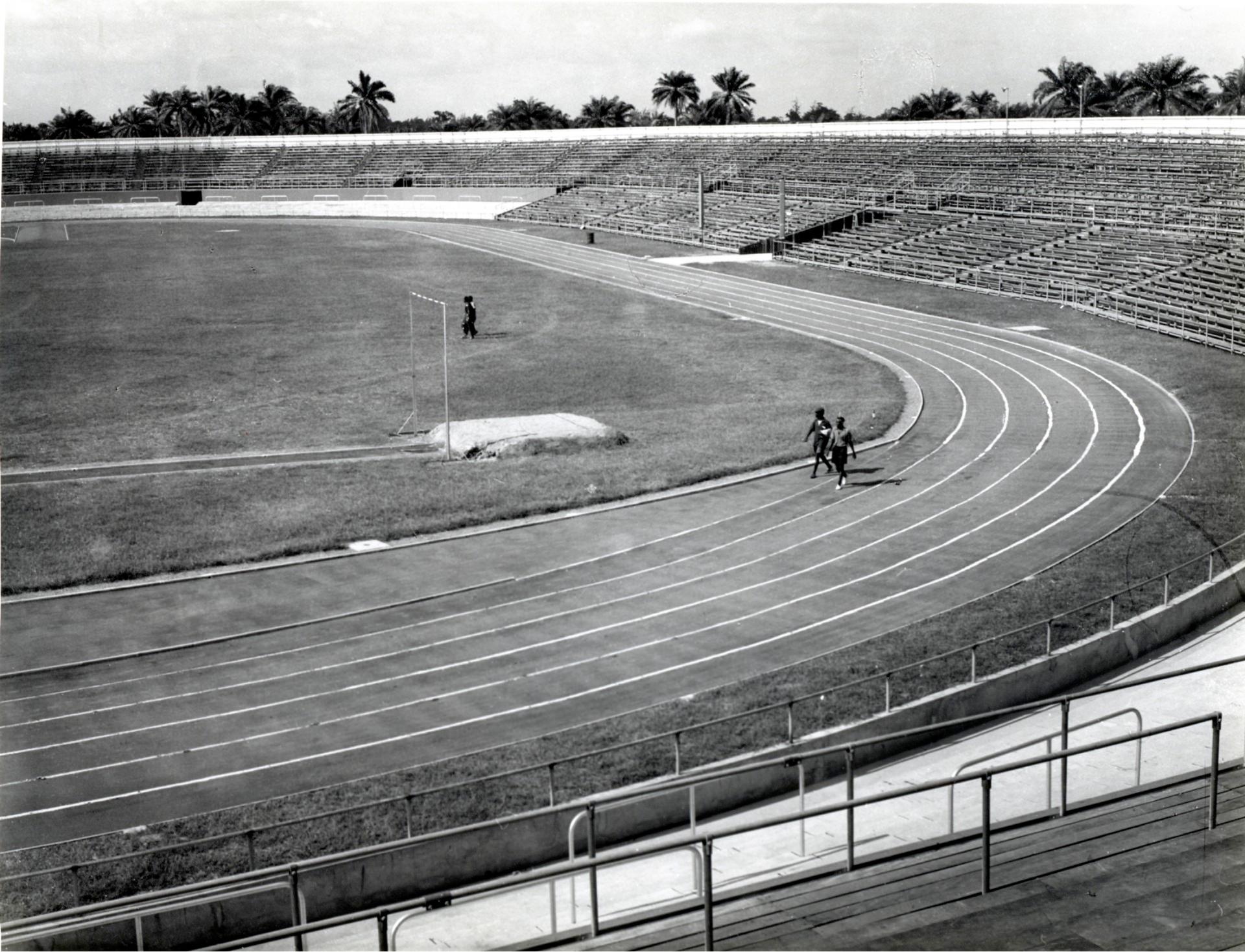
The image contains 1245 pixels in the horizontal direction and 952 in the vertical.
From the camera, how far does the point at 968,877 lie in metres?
9.04

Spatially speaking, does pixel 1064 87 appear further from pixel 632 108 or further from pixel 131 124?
pixel 131 124

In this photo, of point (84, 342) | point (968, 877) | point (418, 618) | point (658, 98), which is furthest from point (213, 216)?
point (968, 877)

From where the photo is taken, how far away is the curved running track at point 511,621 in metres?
15.8

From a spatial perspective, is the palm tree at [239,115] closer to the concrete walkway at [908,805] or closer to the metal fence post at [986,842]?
the concrete walkway at [908,805]

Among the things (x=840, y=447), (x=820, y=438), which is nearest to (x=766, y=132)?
(x=820, y=438)

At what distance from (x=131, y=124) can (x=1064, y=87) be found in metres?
65.8

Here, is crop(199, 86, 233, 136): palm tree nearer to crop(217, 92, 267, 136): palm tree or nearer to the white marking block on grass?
crop(217, 92, 267, 136): palm tree

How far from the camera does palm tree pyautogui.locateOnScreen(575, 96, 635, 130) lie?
376 feet

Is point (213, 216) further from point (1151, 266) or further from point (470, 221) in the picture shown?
point (1151, 266)

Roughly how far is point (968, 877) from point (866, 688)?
7.87 metres

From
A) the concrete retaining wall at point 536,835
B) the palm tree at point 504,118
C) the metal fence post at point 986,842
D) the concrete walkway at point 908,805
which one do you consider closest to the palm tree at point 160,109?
the palm tree at point 504,118

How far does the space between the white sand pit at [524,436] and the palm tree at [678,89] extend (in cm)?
6577

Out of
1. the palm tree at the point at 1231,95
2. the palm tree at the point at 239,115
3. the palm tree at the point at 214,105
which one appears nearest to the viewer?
the palm tree at the point at 1231,95

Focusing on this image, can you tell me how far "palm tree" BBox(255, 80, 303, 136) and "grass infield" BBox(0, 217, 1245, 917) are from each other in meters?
83.1
